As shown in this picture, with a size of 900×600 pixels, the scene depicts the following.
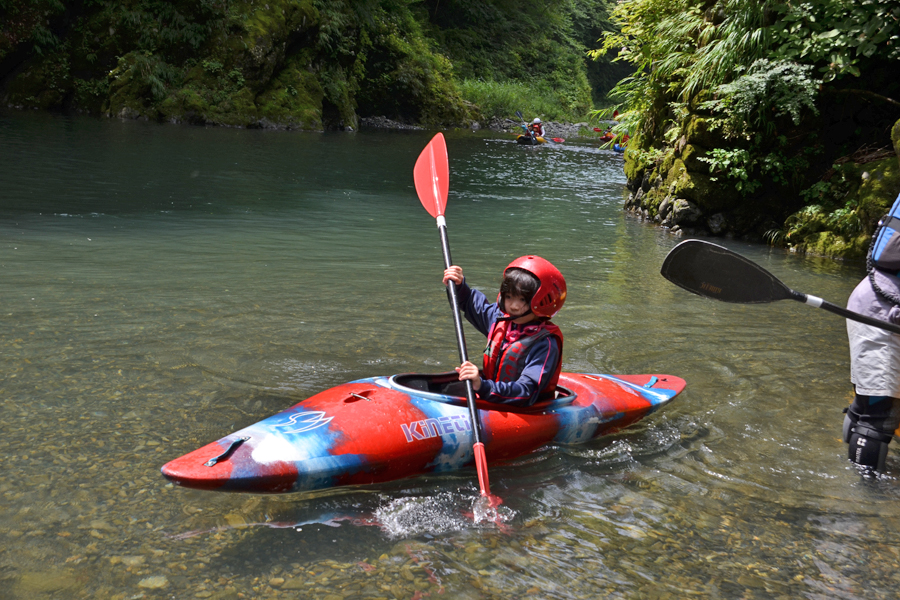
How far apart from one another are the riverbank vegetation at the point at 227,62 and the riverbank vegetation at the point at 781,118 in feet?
48.8

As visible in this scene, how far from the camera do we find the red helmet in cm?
328

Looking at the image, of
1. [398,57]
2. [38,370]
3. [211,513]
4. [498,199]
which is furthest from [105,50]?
[211,513]

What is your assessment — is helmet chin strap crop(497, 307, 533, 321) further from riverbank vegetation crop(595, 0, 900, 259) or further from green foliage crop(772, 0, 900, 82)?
green foliage crop(772, 0, 900, 82)

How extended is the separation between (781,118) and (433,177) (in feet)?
Answer: 19.0

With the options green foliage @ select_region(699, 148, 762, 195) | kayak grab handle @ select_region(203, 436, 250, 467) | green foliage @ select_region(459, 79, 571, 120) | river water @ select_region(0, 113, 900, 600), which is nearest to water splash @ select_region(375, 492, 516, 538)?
river water @ select_region(0, 113, 900, 600)

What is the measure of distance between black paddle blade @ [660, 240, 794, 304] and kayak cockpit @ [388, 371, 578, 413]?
0.87 metres

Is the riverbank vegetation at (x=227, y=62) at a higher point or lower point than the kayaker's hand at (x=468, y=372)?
higher

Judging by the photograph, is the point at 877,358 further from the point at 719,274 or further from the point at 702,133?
the point at 702,133

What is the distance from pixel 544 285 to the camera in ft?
10.8

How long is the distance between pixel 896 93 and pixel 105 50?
2060 centimetres

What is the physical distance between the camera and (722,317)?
5.95m

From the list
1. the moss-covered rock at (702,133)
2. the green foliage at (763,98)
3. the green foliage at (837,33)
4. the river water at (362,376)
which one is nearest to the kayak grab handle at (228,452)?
the river water at (362,376)

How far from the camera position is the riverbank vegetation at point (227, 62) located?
67.6ft

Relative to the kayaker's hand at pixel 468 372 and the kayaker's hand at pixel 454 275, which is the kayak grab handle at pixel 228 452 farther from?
the kayaker's hand at pixel 454 275
